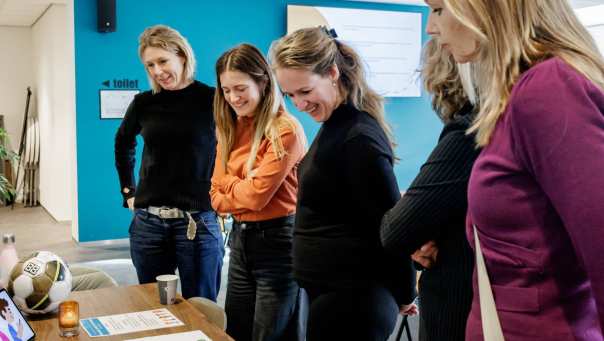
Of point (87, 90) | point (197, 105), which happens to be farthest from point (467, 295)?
point (87, 90)

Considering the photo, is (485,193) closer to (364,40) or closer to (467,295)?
(467,295)

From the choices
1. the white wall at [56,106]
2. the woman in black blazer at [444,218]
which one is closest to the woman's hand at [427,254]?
the woman in black blazer at [444,218]

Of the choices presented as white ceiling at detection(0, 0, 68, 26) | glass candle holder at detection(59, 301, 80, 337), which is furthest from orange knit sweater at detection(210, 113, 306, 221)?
white ceiling at detection(0, 0, 68, 26)

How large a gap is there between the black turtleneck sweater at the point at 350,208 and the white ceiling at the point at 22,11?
610cm

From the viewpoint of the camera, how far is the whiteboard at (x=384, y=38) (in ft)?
23.2

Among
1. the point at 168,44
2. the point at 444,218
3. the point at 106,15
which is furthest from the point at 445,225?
the point at 106,15

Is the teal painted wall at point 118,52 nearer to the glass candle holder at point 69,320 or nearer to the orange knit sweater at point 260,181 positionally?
the orange knit sweater at point 260,181

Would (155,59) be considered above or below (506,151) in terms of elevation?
above

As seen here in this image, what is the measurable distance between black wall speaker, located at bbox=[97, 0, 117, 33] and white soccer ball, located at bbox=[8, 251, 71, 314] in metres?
4.41

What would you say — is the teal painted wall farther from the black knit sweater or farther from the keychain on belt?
the black knit sweater

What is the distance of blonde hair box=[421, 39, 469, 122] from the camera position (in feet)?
4.51

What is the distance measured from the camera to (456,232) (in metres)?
1.34

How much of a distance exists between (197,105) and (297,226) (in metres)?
1.09

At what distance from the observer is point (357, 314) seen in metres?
1.70
